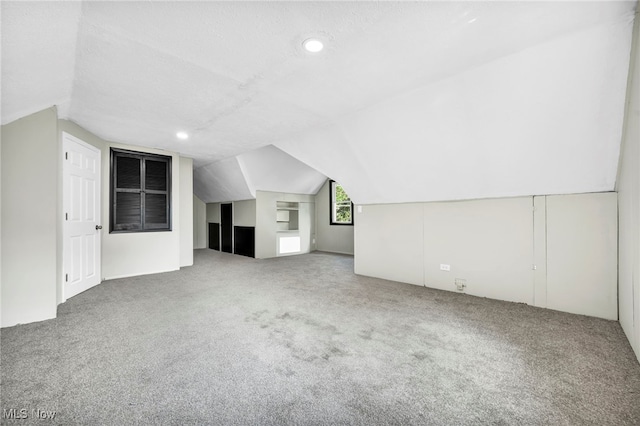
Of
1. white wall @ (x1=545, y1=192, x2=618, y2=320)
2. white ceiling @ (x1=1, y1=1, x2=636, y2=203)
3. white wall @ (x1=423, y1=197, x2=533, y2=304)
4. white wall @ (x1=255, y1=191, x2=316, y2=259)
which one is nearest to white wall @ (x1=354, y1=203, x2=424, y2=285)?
white wall @ (x1=423, y1=197, x2=533, y2=304)

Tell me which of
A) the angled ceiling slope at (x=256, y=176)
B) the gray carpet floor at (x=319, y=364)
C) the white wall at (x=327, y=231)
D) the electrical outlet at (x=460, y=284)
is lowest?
the gray carpet floor at (x=319, y=364)

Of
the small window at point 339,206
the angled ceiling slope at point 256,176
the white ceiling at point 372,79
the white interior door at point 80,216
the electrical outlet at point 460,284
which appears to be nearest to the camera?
the white ceiling at point 372,79

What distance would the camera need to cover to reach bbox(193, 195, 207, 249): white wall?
9195mm

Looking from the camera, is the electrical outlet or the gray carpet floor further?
the electrical outlet

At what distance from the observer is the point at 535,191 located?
10.7 ft

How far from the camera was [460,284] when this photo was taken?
12.7ft

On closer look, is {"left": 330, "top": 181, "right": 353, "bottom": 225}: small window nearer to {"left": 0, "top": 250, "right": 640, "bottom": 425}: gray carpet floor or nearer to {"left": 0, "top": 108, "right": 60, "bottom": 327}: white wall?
{"left": 0, "top": 250, "right": 640, "bottom": 425}: gray carpet floor

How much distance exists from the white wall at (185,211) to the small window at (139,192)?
377 millimetres

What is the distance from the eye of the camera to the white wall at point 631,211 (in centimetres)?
197

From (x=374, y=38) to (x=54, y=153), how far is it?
344 centimetres

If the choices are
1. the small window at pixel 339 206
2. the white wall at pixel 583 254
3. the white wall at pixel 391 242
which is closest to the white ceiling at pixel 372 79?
the white wall at pixel 583 254

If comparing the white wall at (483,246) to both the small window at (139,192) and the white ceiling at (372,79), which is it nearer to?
the white ceiling at (372,79)

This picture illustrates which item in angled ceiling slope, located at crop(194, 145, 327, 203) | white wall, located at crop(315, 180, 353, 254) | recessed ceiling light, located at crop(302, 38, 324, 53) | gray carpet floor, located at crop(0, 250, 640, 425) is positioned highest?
recessed ceiling light, located at crop(302, 38, 324, 53)

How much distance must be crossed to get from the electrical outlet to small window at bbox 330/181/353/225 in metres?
4.01
